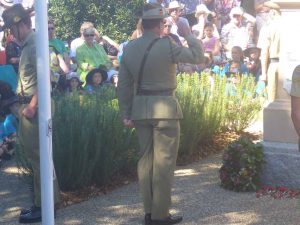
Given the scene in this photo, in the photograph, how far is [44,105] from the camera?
4559 millimetres

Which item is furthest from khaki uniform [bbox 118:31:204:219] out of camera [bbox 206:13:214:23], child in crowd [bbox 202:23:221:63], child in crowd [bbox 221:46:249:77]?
camera [bbox 206:13:214:23]

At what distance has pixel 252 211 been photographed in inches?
241

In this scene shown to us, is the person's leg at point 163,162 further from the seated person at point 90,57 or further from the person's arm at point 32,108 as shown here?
the seated person at point 90,57

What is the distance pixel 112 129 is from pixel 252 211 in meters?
1.79

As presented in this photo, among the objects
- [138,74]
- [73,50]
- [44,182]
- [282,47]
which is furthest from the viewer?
[73,50]

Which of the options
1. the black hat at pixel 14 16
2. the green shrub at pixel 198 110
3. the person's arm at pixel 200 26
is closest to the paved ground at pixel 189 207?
the green shrub at pixel 198 110

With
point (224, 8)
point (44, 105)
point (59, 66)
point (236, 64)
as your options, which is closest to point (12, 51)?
point (59, 66)

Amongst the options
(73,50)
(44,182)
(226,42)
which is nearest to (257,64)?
(226,42)

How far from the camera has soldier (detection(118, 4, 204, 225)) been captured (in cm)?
567

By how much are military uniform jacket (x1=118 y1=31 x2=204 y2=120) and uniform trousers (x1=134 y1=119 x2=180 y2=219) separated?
3.5 inches

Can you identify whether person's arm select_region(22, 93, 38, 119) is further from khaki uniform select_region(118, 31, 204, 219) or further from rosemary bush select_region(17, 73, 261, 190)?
rosemary bush select_region(17, 73, 261, 190)

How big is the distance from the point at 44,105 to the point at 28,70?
1.45 meters

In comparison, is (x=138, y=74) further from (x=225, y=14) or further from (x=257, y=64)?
(x=225, y=14)

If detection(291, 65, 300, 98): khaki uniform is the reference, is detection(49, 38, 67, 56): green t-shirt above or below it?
above
